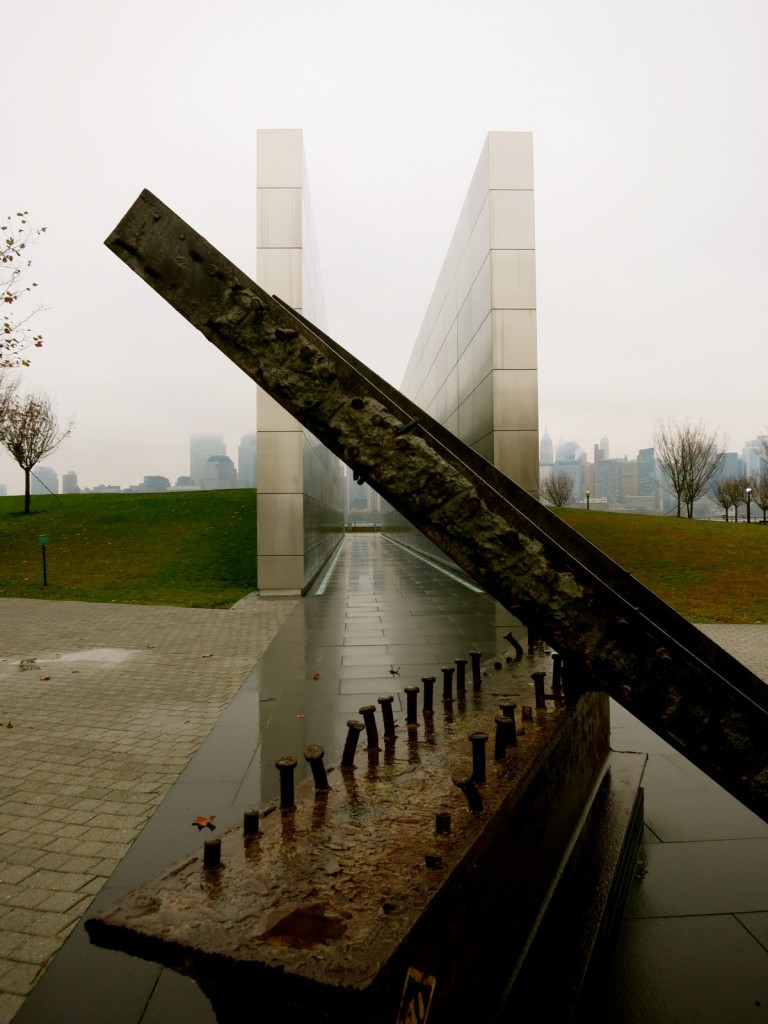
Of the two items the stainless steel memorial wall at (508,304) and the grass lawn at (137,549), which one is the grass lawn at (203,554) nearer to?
the grass lawn at (137,549)

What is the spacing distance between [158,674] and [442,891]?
6.91 meters

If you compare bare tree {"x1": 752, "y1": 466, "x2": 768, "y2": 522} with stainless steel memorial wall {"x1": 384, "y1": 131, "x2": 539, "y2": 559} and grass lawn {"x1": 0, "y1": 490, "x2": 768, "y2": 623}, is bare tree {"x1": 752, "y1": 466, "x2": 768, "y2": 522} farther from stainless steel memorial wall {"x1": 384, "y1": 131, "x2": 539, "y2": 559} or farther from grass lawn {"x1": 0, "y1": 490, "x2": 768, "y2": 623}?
stainless steel memorial wall {"x1": 384, "y1": 131, "x2": 539, "y2": 559}

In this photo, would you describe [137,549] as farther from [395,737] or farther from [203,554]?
[395,737]

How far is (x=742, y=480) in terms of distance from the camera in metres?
60.9

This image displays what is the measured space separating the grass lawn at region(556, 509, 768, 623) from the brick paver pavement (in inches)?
360

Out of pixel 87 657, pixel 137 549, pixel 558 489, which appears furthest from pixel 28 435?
pixel 558 489

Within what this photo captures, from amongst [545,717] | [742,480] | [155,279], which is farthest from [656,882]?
[742,480]

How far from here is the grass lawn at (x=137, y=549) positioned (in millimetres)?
17078

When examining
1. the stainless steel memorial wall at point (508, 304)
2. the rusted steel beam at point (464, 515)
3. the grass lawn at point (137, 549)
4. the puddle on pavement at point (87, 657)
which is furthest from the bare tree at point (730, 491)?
the rusted steel beam at point (464, 515)

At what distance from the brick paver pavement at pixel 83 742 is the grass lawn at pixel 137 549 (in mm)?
4488

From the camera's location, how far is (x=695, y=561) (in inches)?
838

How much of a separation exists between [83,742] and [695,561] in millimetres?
20233

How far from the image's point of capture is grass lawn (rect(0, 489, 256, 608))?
17.1 metres

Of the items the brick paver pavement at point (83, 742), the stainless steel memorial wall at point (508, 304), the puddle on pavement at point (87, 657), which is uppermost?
the stainless steel memorial wall at point (508, 304)
